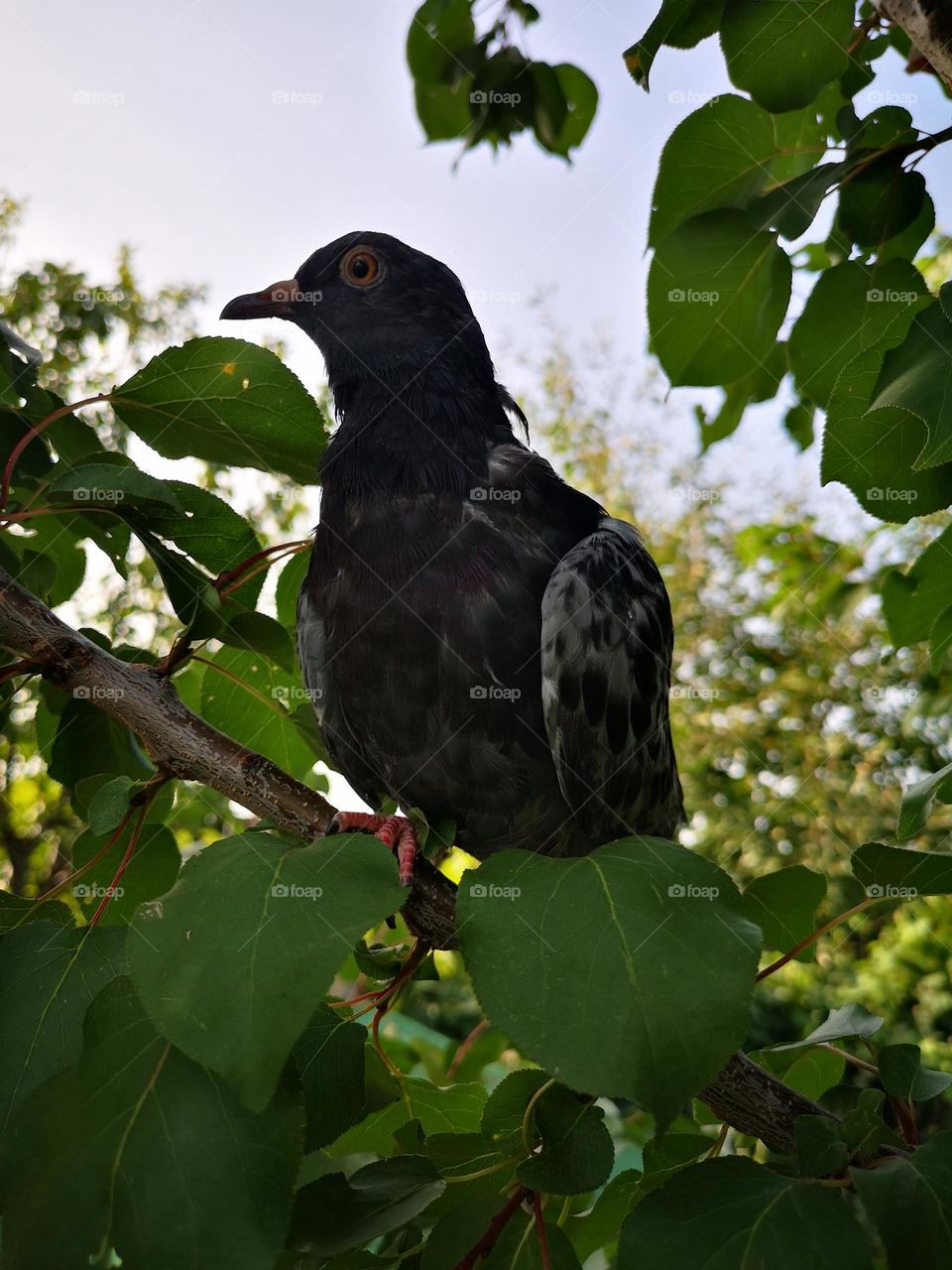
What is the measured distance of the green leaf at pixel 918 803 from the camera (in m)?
1.46

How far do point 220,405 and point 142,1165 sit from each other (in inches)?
44.9

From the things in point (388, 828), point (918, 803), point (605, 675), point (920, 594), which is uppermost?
point (920, 594)

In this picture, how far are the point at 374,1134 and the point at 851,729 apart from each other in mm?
8527

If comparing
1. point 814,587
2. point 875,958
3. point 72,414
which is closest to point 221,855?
point 72,414

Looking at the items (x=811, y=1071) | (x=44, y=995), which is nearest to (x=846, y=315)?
(x=811, y=1071)

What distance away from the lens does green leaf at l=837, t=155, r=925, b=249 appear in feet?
5.92

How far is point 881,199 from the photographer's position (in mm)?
1823

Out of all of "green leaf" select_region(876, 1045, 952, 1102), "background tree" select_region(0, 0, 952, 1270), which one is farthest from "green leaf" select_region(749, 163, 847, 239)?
"green leaf" select_region(876, 1045, 952, 1102)

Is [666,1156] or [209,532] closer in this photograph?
[666,1156]

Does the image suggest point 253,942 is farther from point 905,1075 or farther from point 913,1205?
point 905,1075

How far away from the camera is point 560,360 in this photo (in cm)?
1150

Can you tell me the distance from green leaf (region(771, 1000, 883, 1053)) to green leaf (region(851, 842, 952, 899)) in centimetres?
24

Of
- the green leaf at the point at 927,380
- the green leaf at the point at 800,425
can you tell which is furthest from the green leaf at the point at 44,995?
the green leaf at the point at 800,425

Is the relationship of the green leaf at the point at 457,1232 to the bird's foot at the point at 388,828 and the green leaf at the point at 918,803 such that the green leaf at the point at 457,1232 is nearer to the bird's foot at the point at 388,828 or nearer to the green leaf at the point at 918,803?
the bird's foot at the point at 388,828
